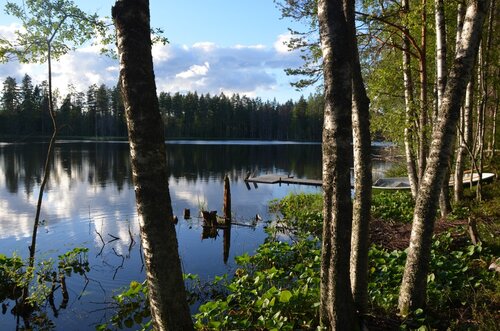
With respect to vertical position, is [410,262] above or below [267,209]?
above

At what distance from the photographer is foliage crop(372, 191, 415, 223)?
40.4 ft

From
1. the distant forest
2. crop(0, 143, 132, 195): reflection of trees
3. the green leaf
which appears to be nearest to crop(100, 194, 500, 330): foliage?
the green leaf

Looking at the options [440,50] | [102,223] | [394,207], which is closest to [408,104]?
[440,50]

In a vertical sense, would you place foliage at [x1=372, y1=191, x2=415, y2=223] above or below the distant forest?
below

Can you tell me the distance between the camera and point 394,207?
13.6 meters

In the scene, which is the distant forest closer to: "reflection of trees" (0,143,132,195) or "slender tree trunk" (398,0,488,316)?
"reflection of trees" (0,143,132,195)

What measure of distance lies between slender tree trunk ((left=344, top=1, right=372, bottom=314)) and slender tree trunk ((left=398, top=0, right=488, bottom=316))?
Result: 0.59 meters

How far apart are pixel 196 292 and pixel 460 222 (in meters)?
6.83

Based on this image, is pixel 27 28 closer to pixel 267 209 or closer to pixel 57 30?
pixel 57 30

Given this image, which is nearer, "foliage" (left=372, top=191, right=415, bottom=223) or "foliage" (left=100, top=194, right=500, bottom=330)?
"foliage" (left=100, top=194, right=500, bottom=330)

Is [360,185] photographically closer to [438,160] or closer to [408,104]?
[438,160]

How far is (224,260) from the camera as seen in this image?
1188 centimetres

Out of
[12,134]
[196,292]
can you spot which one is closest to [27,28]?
[196,292]

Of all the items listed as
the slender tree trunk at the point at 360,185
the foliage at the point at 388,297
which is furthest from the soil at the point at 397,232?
the slender tree trunk at the point at 360,185
